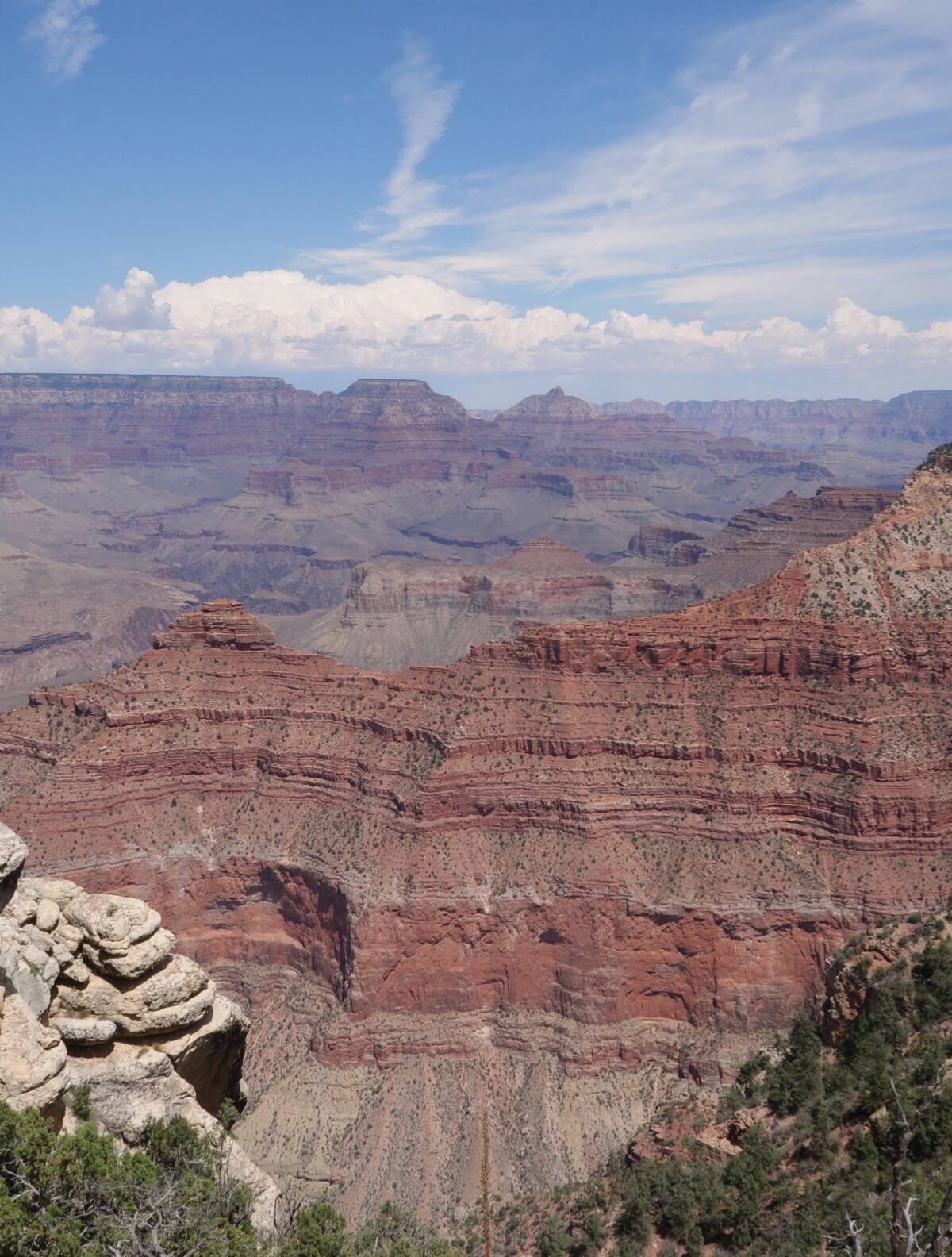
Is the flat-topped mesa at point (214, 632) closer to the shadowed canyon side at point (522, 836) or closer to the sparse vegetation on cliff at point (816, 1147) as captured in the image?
the shadowed canyon side at point (522, 836)

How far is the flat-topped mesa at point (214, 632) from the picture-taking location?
80062 mm

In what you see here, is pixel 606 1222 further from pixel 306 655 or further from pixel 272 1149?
pixel 306 655

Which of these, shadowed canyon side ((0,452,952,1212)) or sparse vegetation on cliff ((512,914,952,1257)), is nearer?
sparse vegetation on cliff ((512,914,952,1257))

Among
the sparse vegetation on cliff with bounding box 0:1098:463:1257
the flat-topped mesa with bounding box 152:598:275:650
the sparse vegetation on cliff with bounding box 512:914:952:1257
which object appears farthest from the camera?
the flat-topped mesa with bounding box 152:598:275:650

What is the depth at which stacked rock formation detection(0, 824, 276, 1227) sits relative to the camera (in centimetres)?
2092

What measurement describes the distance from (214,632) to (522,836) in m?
31.3

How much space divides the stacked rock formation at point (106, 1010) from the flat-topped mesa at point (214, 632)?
54.7 meters

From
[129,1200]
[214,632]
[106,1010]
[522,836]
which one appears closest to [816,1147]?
[129,1200]

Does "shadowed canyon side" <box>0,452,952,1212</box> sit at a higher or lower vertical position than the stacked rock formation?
lower

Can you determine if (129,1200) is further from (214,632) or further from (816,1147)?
(214,632)

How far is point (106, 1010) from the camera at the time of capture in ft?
79.1

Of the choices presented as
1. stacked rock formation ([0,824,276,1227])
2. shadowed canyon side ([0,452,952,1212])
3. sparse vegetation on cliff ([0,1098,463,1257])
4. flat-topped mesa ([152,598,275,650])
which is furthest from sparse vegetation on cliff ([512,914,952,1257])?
flat-topped mesa ([152,598,275,650])

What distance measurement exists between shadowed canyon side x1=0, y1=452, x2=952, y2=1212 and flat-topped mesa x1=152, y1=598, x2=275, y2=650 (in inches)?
50.3

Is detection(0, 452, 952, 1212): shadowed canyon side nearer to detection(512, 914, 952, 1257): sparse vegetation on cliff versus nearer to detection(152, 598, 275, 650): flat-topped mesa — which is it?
detection(152, 598, 275, 650): flat-topped mesa
